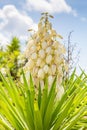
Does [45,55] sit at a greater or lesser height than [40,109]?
greater

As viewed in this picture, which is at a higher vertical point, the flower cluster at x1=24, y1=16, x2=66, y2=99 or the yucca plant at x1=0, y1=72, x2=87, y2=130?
the flower cluster at x1=24, y1=16, x2=66, y2=99

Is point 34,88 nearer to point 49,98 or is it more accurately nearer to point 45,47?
point 49,98

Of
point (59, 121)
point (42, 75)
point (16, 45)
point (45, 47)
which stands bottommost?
point (59, 121)

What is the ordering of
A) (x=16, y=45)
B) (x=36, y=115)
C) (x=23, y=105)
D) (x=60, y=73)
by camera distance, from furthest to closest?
(x=16, y=45) → (x=23, y=105) → (x=60, y=73) → (x=36, y=115)

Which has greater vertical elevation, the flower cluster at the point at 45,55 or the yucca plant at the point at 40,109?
the flower cluster at the point at 45,55

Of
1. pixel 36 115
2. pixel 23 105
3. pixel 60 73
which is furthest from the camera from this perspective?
pixel 23 105

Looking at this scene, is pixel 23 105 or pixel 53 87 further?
pixel 23 105

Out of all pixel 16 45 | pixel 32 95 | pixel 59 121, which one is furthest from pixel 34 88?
pixel 16 45

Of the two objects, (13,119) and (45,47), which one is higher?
(45,47)
